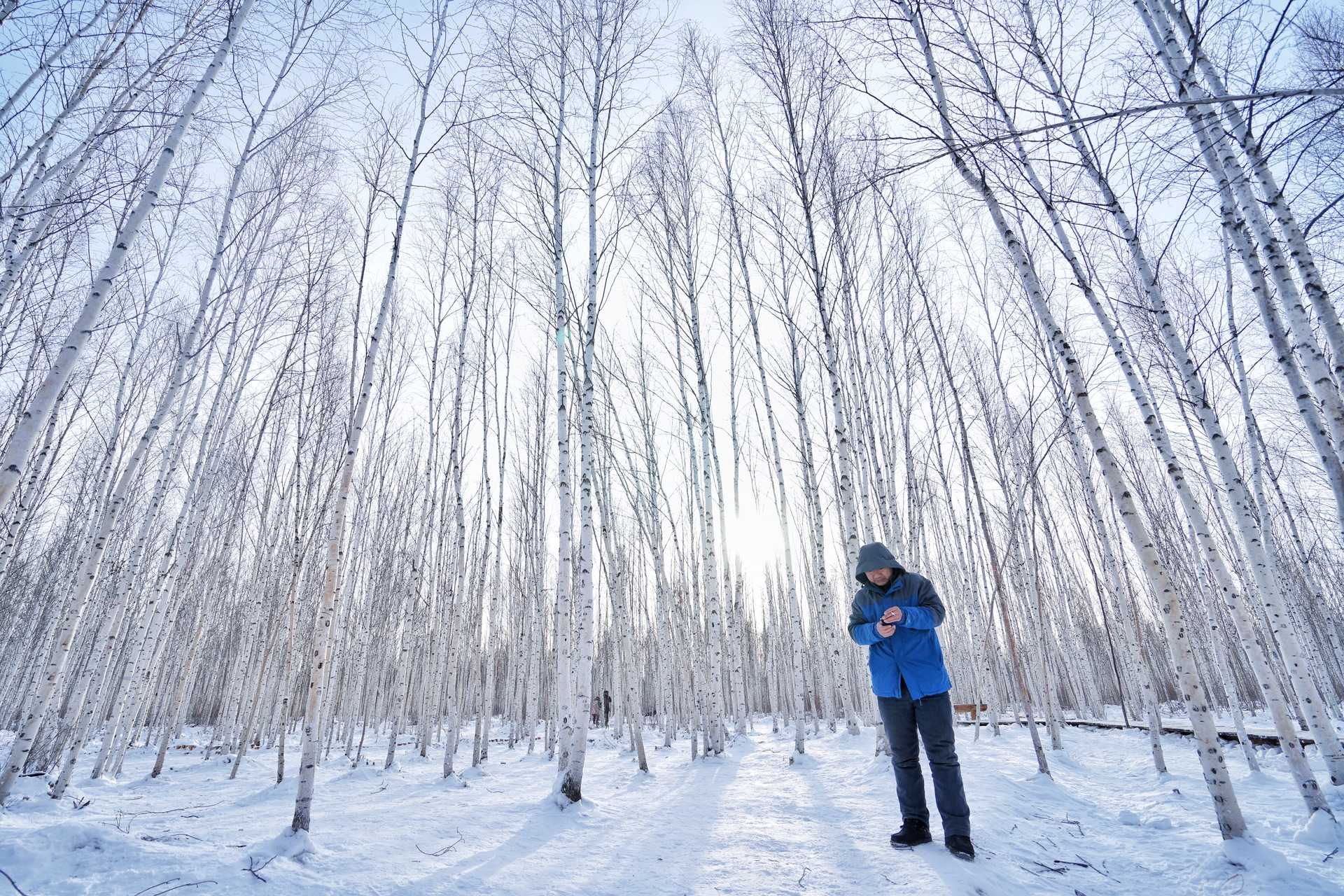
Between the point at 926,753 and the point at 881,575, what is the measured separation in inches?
35.8

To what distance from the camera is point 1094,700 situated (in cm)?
1556

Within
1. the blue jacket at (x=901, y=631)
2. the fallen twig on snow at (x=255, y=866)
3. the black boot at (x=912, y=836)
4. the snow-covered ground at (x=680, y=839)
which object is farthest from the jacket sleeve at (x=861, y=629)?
the fallen twig on snow at (x=255, y=866)

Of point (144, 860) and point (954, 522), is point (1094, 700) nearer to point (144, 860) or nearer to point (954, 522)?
point (954, 522)

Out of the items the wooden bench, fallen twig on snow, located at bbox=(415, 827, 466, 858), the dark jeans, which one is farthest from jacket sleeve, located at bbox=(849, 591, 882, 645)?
the wooden bench

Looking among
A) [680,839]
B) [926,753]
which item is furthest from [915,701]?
[680,839]

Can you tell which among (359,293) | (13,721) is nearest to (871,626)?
(359,293)

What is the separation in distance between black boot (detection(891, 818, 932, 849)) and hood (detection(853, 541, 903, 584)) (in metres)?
1.26

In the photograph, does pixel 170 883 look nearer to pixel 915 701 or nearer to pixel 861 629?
pixel 861 629

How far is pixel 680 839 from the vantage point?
340 centimetres

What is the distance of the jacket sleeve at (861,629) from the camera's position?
2.99 meters

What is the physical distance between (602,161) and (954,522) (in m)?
8.68

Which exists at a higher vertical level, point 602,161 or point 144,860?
point 602,161

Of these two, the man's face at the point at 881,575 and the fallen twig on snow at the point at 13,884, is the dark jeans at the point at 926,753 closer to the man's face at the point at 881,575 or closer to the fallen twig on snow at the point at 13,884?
the man's face at the point at 881,575

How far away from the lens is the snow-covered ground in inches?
96.4
